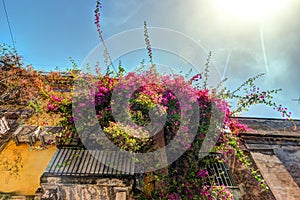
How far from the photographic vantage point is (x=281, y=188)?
17.0ft

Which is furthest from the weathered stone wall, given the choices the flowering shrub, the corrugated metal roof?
the flowering shrub

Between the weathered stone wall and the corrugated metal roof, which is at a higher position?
the corrugated metal roof

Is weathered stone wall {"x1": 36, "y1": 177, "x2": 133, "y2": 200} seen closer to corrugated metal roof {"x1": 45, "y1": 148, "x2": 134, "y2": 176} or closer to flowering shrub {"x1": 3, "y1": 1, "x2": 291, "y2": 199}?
corrugated metal roof {"x1": 45, "y1": 148, "x2": 134, "y2": 176}

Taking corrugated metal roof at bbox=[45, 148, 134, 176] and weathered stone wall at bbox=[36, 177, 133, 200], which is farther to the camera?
corrugated metal roof at bbox=[45, 148, 134, 176]

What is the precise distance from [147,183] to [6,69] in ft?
23.4

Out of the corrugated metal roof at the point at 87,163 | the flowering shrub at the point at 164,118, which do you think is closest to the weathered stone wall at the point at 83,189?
the corrugated metal roof at the point at 87,163

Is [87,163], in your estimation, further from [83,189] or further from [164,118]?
[164,118]

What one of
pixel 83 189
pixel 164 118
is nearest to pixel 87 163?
pixel 83 189

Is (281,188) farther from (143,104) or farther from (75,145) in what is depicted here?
(75,145)

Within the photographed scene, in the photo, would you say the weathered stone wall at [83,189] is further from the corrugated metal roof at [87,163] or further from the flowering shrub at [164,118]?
the flowering shrub at [164,118]

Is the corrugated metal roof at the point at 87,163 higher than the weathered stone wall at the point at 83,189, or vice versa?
the corrugated metal roof at the point at 87,163

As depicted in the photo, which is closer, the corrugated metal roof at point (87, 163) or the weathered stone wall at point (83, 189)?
the weathered stone wall at point (83, 189)

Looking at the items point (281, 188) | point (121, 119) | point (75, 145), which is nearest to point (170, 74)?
point (121, 119)

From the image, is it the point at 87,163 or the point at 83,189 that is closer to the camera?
the point at 83,189
